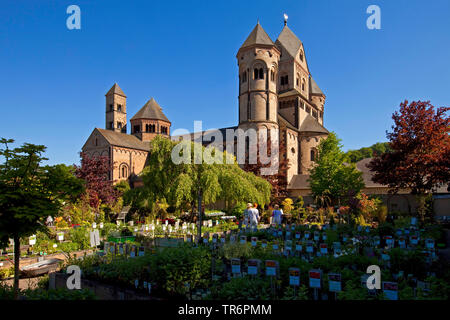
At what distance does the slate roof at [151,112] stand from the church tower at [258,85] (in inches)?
987

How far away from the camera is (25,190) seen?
5.20 meters


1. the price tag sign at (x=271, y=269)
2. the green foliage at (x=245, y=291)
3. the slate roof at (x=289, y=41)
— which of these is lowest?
the green foliage at (x=245, y=291)

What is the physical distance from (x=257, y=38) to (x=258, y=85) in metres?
5.69

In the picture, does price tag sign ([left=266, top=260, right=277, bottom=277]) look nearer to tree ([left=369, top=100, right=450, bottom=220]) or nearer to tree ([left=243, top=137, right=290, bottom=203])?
tree ([left=369, top=100, right=450, bottom=220])

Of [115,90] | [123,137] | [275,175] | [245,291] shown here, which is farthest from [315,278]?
[115,90]

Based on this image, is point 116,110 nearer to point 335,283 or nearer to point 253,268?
point 253,268

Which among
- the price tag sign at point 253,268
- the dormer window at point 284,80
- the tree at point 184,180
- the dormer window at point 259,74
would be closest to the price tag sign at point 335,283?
the price tag sign at point 253,268

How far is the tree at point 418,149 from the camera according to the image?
1555 centimetres

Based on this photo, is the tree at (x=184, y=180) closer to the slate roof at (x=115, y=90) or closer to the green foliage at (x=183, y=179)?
the green foliage at (x=183, y=179)

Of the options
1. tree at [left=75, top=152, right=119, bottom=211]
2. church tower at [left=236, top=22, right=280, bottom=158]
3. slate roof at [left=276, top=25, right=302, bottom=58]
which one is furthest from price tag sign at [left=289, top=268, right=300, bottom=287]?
slate roof at [left=276, top=25, right=302, bottom=58]

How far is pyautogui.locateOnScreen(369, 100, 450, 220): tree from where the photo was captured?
51.0 feet

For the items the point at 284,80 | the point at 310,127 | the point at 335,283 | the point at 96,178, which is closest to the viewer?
the point at 335,283
